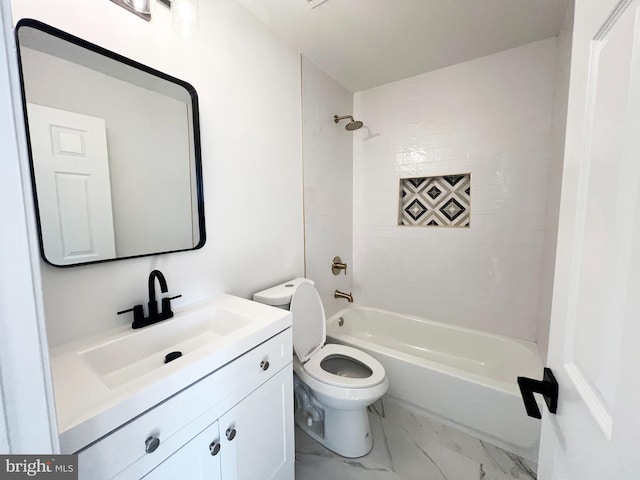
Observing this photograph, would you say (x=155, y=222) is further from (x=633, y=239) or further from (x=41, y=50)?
(x=633, y=239)

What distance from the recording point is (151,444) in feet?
2.21

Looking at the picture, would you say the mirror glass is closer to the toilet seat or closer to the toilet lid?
the toilet lid

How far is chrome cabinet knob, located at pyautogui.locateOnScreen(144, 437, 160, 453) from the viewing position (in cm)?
67

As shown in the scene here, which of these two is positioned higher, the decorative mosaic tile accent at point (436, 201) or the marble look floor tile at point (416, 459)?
the decorative mosaic tile accent at point (436, 201)

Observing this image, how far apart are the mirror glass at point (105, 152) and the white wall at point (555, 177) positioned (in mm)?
1951

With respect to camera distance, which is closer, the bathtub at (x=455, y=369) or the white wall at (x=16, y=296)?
the white wall at (x=16, y=296)

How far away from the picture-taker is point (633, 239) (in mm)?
324

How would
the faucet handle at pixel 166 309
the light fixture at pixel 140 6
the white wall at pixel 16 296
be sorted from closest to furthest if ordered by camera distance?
the white wall at pixel 16 296 → the light fixture at pixel 140 6 → the faucet handle at pixel 166 309

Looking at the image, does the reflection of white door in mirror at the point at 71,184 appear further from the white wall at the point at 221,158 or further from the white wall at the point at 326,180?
the white wall at the point at 326,180

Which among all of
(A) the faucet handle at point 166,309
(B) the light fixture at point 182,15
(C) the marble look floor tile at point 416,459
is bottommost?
(C) the marble look floor tile at point 416,459

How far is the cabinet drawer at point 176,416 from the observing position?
1.96 ft

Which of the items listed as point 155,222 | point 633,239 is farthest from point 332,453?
point 633,239

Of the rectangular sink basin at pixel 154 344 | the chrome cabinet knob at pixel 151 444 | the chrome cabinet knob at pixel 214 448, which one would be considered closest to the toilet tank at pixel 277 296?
the rectangular sink basin at pixel 154 344

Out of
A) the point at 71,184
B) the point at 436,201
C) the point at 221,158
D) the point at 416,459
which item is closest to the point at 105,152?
the point at 71,184
